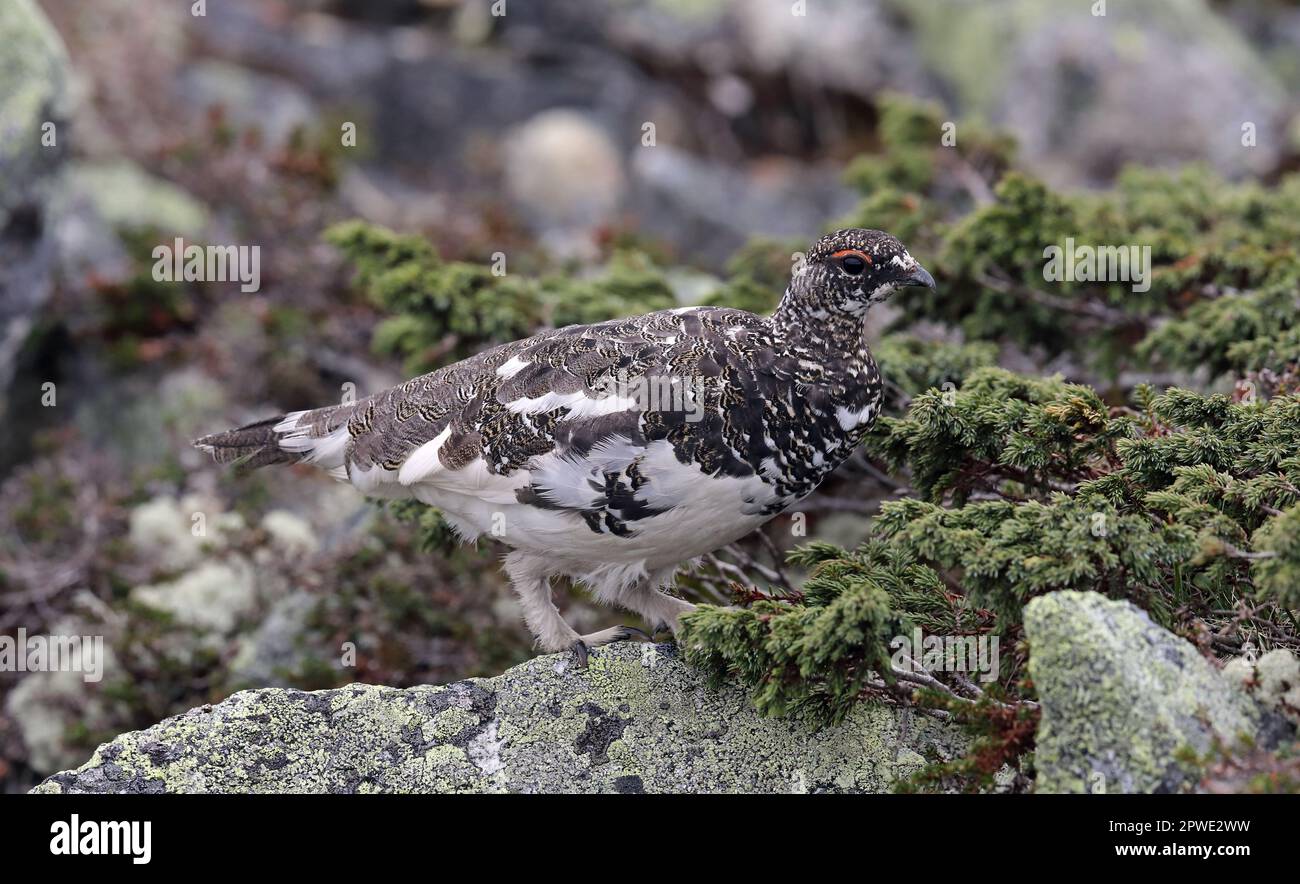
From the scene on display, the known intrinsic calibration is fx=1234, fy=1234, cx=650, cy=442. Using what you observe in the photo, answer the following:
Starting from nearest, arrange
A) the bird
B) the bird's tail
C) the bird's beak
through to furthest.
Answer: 1. the bird
2. the bird's beak
3. the bird's tail

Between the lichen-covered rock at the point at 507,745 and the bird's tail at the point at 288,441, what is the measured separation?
3.85 feet

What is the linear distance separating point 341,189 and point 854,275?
6.60 meters

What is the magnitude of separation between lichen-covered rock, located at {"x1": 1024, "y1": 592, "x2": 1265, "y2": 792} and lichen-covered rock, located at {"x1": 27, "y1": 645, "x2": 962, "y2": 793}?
54 cm

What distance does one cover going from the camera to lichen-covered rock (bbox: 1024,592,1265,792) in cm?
301

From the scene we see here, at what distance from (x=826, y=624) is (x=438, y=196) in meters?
8.73

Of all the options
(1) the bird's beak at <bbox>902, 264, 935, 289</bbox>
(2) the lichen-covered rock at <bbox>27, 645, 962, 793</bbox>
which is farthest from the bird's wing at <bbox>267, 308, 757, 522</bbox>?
(2) the lichen-covered rock at <bbox>27, 645, 962, 793</bbox>

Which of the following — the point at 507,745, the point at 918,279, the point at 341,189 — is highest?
the point at 341,189

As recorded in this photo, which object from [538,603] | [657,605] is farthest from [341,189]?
[657,605]

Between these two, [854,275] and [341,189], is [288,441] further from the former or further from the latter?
[341,189]

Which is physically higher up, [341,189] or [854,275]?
[341,189]

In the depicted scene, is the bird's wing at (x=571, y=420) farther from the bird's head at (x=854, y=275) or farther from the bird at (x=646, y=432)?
the bird's head at (x=854, y=275)

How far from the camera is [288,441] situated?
4859 millimetres

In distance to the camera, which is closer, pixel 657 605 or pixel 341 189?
pixel 657 605

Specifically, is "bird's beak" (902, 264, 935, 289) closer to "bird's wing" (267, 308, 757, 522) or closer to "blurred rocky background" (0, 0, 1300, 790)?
"bird's wing" (267, 308, 757, 522)
